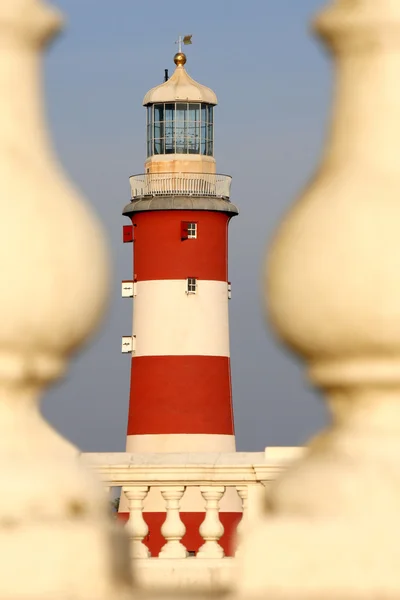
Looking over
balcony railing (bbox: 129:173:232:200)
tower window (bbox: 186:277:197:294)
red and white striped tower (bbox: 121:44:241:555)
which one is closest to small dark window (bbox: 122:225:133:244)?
red and white striped tower (bbox: 121:44:241:555)

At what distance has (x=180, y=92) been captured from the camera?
42281 mm

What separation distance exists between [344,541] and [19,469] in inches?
30.9

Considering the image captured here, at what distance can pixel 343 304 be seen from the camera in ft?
14.0

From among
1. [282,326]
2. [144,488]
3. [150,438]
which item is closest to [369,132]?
[282,326]

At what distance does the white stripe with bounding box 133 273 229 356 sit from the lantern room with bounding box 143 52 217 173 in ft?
12.9

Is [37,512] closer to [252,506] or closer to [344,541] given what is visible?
[344,541]

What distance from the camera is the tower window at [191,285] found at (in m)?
38.2

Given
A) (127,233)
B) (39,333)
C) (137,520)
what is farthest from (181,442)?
(39,333)

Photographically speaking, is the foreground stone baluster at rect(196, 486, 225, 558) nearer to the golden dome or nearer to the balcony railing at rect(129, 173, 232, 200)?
the balcony railing at rect(129, 173, 232, 200)

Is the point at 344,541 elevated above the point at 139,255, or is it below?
below

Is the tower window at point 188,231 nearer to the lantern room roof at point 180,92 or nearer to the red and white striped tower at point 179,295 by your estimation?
the red and white striped tower at point 179,295

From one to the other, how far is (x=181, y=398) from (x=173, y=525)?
25930 mm

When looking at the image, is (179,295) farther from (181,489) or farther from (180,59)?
(181,489)

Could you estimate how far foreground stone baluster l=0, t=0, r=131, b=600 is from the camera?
4.36 meters
